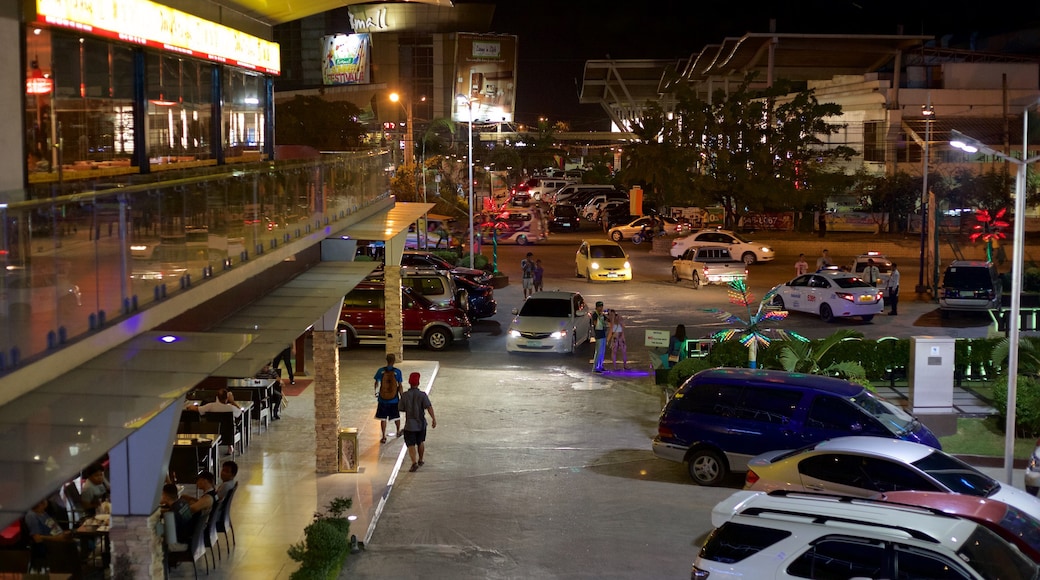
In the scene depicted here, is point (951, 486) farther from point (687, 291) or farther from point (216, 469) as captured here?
point (687, 291)

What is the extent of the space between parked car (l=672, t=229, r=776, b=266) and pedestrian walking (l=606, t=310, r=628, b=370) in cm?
2156

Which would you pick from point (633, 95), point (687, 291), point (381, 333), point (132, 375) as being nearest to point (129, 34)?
point (132, 375)

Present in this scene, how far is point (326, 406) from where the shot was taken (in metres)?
16.4

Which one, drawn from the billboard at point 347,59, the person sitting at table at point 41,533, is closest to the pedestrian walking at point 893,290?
the person sitting at table at point 41,533

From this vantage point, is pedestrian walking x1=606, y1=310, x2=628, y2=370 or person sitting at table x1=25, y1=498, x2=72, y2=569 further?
pedestrian walking x1=606, y1=310, x2=628, y2=370

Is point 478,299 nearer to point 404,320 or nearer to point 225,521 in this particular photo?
point 404,320

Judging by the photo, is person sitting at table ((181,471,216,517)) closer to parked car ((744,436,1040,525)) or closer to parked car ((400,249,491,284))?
parked car ((744,436,1040,525))

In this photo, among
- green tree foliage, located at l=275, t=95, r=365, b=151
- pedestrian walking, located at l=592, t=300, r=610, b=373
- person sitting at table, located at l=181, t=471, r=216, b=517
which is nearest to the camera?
person sitting at table, located at l=181, t=471, r=216, b=517

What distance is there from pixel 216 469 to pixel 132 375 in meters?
8.70

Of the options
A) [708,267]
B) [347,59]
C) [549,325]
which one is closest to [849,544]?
[549,325]

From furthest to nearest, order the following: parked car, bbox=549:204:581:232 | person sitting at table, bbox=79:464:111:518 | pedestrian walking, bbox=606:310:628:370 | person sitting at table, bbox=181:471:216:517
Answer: parked car, bbox=549:204:581:232, pedestrian walking, bbox=606:310:628:370, person sitting at table, bbox=79:464:111:518, person sitting at table, bbox=181:471:216:517

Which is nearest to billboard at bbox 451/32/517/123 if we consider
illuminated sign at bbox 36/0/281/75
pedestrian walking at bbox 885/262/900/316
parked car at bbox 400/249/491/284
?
parked car at bbox 400/249/491/284

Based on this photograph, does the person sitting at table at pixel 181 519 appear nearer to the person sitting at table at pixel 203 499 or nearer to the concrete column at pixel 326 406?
the person sitting at table at pixel 203 499

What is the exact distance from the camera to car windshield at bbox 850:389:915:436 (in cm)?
1555
